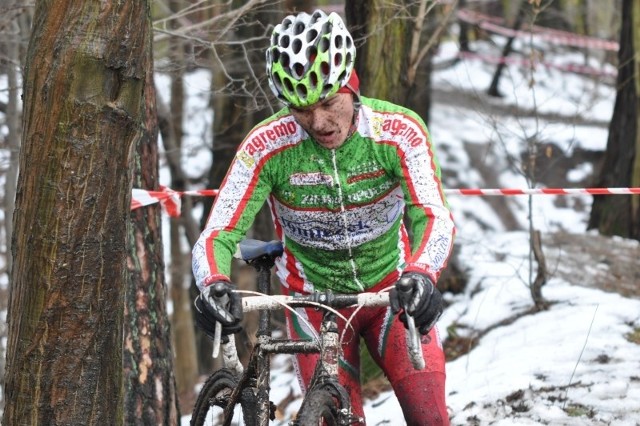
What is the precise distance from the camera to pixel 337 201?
4.55 meters

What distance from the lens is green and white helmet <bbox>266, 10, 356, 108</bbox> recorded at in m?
4.19

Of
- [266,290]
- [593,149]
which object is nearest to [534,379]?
[266,290]

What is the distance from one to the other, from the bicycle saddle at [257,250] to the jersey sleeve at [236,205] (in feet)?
0.48

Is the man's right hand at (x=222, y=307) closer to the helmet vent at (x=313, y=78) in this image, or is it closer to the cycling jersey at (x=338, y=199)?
the cycling jersey at (x=338, y=199)

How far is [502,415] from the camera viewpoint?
21.7 ft

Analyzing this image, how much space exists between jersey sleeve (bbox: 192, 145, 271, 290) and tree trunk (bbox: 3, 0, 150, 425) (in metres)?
0.35

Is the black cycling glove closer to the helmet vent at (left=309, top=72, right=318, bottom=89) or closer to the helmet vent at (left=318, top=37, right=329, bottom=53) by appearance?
the helmet vent at (left=309, top=72, right=318, bottom=89)

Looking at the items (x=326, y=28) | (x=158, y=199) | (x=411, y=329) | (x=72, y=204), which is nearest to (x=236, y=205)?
(x=72, y=204)

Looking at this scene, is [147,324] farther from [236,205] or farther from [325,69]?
[325,69]

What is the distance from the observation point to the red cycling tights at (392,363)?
14.3 ft

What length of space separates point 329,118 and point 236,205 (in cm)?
52

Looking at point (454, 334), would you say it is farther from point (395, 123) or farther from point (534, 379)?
point (395, 123)

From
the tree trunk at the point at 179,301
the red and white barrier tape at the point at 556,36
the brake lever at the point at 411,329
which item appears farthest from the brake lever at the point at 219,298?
the red and white barrier tape at the point at 556,36

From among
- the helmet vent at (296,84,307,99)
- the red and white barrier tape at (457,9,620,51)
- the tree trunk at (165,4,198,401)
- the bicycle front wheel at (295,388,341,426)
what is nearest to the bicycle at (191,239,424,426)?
the bicycle front wheel at (295,388,341,426)
